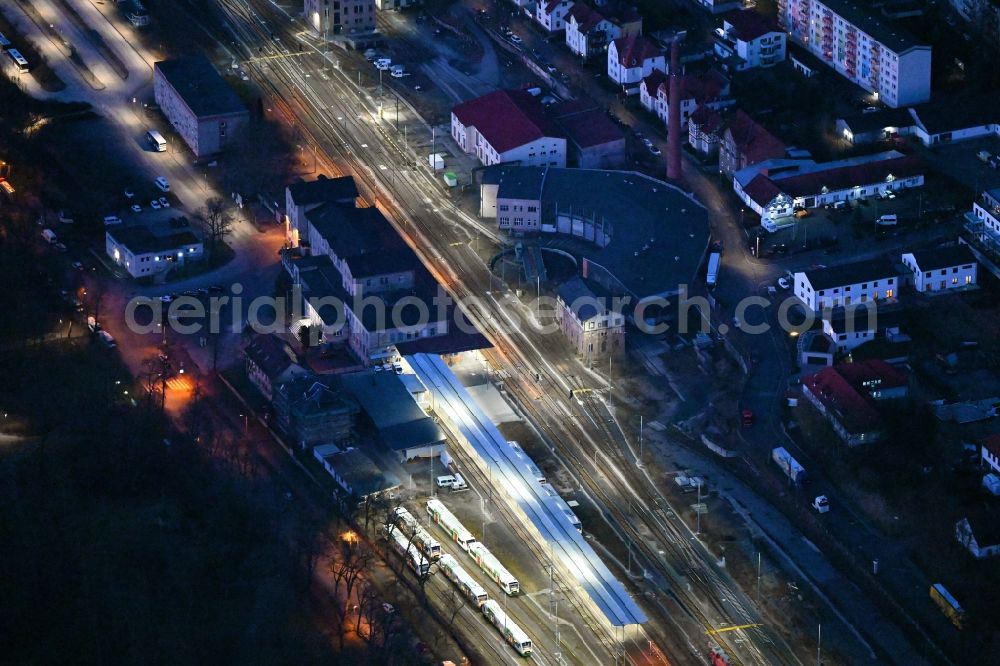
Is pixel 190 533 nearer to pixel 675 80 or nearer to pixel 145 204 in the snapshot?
pixel 145 204

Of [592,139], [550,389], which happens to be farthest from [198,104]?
[550,389]

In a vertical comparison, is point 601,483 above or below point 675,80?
below

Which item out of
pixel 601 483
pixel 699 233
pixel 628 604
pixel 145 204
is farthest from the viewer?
pixel 145 204

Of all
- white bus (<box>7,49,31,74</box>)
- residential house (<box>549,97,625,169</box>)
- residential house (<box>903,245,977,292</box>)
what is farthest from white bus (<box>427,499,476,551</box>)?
white bus (<box>7,49,31,74</box>)

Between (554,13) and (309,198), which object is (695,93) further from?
(309,198)

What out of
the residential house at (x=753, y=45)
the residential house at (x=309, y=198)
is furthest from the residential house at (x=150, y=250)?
the residential house at (x=753, y=45)

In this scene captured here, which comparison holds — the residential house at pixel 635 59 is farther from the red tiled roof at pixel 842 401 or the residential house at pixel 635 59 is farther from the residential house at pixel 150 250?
the red tiled roof at pixel 842 401

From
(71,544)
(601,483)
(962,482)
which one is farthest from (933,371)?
(71,544)
